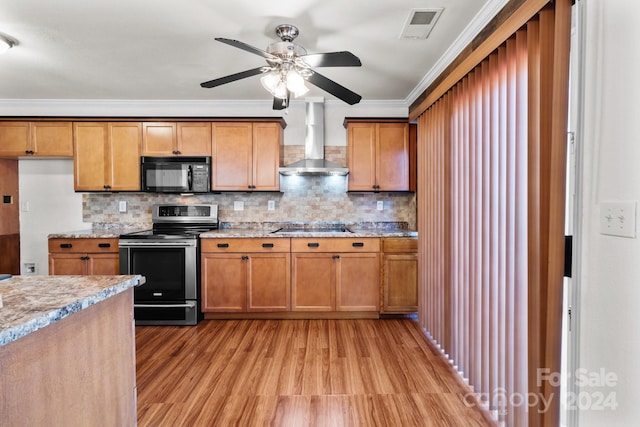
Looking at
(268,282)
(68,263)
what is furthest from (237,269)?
(68,263)

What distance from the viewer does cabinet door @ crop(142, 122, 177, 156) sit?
356cm

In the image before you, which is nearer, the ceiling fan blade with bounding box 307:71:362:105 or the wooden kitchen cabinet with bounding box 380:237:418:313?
the ceiling fan blade with bounding box 307:71:362:105

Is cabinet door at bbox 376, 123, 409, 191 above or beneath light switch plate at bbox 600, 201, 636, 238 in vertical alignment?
above

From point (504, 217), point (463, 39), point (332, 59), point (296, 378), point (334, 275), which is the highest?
point (463, 39)

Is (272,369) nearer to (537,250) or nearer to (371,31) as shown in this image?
(537,250)

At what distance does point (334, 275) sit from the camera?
3.32 m

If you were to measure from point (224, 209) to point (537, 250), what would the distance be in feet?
10.8

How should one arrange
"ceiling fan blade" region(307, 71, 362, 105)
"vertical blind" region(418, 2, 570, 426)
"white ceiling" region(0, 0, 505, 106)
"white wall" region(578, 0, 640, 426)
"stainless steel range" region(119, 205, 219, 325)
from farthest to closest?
1. "stainless steel range" region(119, 205, 219, 325)
2. "ceiling fan blade" region(307, 71, 362, 105)
3. "white ceiling" region(0, 0, 505, 106)
4. "vertical blind" region(418, 2, 570, 426)
5. "white wall" region(578, 0, 640, 426)

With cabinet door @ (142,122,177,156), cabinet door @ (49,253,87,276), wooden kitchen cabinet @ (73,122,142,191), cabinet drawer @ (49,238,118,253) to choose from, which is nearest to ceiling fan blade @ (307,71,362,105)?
cabinet door @ (142,122,177,156)

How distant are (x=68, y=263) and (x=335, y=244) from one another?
276 cm

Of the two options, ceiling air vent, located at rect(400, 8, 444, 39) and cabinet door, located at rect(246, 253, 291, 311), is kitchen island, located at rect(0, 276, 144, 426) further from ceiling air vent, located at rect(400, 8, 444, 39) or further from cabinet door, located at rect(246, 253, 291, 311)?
ceiling air vent, located at rect(400, 8, 444, 39)

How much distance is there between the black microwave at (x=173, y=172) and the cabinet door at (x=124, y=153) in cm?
11

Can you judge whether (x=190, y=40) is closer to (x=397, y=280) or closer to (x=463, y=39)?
(x=463, y=39)

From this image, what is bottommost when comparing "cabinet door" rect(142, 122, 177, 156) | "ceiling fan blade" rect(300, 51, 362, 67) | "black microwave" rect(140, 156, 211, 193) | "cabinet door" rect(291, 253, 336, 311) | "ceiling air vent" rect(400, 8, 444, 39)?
"cabinet door" rect(291, 253, 336, 311)
